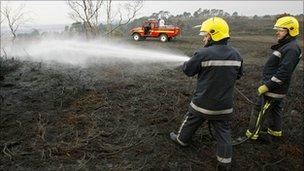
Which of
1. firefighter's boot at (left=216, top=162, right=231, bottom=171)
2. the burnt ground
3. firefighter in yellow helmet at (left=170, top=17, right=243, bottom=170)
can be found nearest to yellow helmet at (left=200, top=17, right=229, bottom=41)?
firefighter in yellow helmet at (left=170, top=17, right=243, bottom=170)

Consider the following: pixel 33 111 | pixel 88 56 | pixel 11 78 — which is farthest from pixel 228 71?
pixel 88 56

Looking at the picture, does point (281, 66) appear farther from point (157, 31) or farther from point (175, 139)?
point (157, 31)

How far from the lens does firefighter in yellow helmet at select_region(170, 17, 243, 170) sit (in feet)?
12.6

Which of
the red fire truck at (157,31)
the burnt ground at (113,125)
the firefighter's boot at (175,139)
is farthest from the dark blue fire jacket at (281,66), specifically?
the red fire truck at (157,31)

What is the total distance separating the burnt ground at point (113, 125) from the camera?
4410 mm

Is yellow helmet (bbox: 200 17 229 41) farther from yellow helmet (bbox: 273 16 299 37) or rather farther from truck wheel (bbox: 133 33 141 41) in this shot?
truck wheel (bbox: 133 33 141 41)

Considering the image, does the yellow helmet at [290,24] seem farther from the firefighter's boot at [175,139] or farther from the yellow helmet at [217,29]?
the firefighter's boot at [175,139]

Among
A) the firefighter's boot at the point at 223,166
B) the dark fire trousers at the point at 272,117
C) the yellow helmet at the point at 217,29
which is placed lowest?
the firefighter's boot at the point at 223,166

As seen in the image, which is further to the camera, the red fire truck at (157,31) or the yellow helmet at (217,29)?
Answer: the red fire truck at (157,31)

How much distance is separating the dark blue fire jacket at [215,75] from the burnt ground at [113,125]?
2.99ft

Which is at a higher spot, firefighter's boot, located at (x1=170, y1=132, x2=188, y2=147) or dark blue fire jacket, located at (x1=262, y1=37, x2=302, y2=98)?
dark blue fire jacket, located at (x1=262, y1=37, x2=302, y2=98)

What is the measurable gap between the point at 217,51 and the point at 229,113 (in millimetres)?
913

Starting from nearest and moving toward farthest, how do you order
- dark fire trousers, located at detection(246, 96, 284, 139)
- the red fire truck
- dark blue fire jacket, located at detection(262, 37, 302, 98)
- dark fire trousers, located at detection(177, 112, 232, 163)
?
dark fire trousers, located at detection(177, 112, 232, 163)
dark blue fire jacket, located at detection(262, 37, 302, 98)
dark fire trousers, located at detection(246, 96, 284, 139)
the red fire truck

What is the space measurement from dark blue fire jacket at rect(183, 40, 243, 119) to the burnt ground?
35.9 inches
